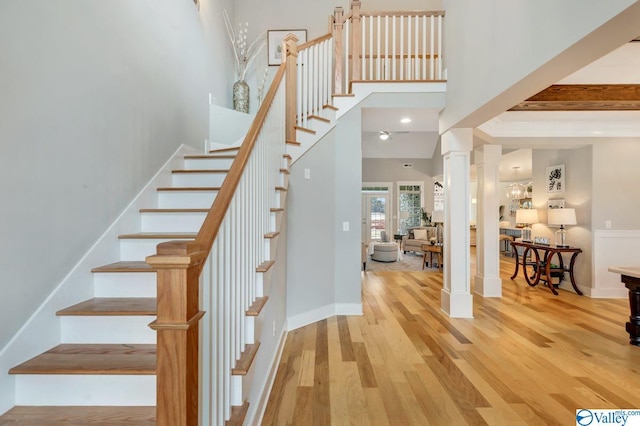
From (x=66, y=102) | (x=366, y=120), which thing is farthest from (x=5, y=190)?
(x=366, y=120)

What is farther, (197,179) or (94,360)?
(197,179)

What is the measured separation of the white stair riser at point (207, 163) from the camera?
309 cm

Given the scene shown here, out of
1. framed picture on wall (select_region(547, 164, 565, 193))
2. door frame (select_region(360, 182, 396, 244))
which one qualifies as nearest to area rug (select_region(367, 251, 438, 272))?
door frame (select_region(360, 182, 396, 244))

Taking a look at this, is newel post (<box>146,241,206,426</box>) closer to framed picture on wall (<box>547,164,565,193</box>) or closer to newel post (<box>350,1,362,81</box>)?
newel post (<box>350,1,362,81</box>)

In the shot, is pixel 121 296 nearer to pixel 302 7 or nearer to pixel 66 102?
pixel 66 102

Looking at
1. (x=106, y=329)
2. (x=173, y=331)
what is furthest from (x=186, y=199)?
(x=173, y=331)

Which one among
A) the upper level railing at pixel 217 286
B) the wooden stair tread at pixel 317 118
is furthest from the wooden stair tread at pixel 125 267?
the wooden stair tread at pixel 317 118

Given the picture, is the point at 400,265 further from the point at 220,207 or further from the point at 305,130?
the point at 220,207

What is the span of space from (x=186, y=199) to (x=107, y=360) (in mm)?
1470

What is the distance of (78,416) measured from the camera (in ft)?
4.15

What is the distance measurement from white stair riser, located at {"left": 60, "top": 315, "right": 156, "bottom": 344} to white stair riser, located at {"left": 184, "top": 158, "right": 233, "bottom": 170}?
1831mm

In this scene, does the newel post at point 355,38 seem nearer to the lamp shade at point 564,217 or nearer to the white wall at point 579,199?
the lamp shade at point 564,217

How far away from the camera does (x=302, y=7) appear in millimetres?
5066

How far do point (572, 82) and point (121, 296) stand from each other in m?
4.48
